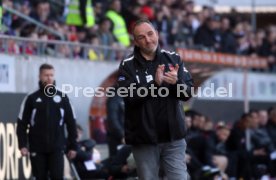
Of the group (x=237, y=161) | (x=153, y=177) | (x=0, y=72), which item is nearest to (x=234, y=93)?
(x=237, y=161)

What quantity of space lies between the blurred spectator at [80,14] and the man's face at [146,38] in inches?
391

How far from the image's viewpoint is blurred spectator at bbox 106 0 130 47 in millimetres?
20920

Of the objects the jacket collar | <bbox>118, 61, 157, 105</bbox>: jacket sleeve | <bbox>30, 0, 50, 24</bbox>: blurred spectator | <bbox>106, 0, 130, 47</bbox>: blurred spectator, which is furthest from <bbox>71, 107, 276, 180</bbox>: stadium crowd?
the jacket collar

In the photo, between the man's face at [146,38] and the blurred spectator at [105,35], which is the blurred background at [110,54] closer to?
the blurred spectator at [105,35]

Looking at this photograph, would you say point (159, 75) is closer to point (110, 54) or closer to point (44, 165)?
point (44, 165)

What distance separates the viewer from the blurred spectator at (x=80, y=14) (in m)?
19.9

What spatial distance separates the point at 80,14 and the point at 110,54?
1.55 m

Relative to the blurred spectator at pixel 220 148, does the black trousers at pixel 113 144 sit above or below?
above

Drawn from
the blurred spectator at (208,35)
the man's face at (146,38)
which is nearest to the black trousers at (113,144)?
the man's face at (146,38)

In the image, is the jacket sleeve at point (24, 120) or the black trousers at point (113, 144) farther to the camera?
the black trousers at point (113, 144)

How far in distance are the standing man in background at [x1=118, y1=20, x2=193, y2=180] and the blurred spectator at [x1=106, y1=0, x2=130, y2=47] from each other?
34.5 ft

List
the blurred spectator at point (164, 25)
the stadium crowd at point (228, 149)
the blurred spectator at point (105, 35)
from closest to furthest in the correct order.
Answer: the stadium crowd at point (228, 149), the blurred spectator at point (105, 35), the blurred spectator at point (164, 25)

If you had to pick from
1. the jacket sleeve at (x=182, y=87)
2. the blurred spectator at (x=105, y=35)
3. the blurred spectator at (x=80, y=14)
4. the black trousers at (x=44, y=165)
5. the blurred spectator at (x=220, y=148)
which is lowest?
the blurred spectator at (x=220, y=148)

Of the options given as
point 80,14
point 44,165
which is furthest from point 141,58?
point 80,14
